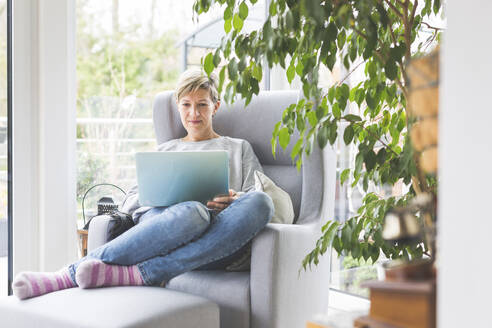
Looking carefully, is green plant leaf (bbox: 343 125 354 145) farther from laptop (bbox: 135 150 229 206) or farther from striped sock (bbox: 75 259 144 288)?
striped sock (bbox: 75 259 144 288)

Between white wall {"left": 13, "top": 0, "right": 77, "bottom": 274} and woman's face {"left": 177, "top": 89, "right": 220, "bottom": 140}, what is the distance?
0.55 metres

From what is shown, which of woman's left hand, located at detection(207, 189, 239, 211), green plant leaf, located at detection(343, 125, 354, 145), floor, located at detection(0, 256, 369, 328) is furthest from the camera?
woman's left hand, located at detection(207, 189, 239, 211)

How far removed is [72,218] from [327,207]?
47.6 inches

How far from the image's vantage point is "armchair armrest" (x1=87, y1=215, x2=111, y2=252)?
2.17 m

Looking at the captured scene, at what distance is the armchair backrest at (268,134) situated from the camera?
7.50 feet

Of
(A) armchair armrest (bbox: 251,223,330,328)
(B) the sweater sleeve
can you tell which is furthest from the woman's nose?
(A) armchair armrest (bbox: 251,223,330,328)

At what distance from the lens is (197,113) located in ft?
8.33

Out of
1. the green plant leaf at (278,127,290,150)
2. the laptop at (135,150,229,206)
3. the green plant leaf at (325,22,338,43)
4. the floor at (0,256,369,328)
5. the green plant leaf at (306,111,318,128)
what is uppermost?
the green plant leaf at (325,22,338,43)

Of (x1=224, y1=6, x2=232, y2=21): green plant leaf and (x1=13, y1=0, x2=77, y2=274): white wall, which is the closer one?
(x1=224, y1=6, x2=232, y2=21): green plant leaf

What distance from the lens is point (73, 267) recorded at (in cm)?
198

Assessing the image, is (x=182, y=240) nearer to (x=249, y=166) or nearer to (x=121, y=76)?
(x=249, y=166)

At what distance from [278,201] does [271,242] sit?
0.37 metres

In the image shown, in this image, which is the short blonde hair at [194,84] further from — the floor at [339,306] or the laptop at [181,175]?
the floor at [339,306]

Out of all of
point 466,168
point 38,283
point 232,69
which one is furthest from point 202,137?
point 466,168
